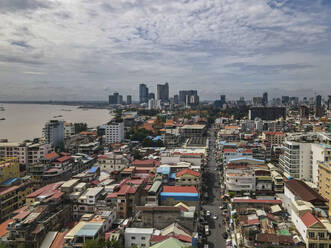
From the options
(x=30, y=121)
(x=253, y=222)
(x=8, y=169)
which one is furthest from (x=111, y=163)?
(x=30, y=121)

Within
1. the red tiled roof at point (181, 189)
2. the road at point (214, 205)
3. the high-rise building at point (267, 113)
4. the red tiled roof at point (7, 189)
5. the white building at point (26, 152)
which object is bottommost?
the road at point (214, 205)

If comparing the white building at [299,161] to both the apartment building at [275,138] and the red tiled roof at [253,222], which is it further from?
the apartment building at [275,138]

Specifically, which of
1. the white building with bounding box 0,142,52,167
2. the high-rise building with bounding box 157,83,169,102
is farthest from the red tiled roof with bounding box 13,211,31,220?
the high-rise building with bounding box 157,83,169,102

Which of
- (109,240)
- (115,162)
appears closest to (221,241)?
(109,240)

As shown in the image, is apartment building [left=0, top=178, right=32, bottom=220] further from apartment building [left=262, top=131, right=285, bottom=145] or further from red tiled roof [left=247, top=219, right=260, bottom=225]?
apartment building [left=262, top=131, right=285, bottom=145]

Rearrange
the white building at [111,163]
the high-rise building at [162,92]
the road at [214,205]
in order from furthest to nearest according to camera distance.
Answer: the high-rise building at [162,92] < the white building at [111,163] < the road at [214,205]

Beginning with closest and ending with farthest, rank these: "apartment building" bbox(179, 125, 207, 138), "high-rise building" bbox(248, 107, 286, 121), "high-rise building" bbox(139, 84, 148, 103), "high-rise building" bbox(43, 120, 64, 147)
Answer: "high-rise building" bbox(43, 120, 64, 147) < "apartment building" bbox(179, 125, 207, 138) < "high-rise building" bbox(248, 107, 286, 121) < "high-rise building" bbox(139, 84, 148, 103)

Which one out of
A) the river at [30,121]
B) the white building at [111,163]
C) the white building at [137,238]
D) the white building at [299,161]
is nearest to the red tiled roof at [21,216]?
the white building at [137,238]
